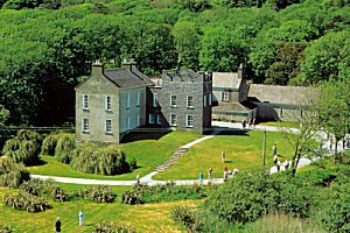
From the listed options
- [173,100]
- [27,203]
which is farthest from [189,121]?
[27,203]

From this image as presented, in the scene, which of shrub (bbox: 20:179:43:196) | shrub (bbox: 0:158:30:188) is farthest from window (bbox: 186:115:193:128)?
shrub (bbox: 20:179:43:196)

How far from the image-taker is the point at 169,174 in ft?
170

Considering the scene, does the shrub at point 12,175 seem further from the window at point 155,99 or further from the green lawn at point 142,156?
the window at point 155,99

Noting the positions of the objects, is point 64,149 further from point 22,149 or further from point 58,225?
point 58,225

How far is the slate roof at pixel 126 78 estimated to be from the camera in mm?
62269

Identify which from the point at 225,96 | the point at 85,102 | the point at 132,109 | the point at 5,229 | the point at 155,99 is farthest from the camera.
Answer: the point at 225,96

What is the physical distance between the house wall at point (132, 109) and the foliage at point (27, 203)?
20.4 m

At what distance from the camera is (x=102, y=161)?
176 feet

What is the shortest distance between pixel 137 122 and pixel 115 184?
56.5 feet

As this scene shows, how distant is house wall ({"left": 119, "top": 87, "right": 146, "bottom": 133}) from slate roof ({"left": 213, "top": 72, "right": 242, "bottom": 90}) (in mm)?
11734

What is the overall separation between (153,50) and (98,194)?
48598 millimetres

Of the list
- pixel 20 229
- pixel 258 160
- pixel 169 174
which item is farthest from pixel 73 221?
pixel 258 160

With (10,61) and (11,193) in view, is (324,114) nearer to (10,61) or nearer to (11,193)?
(11,193)

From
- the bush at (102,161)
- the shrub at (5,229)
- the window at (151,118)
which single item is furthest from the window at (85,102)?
the shrub at (5,229)
